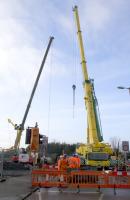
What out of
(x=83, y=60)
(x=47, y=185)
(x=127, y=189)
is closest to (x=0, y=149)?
(x=47, y=185)

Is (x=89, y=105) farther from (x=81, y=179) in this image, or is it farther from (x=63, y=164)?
(x=81, y=179)

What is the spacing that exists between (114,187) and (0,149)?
9647 mm

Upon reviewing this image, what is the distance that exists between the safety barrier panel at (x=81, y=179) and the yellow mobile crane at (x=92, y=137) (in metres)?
19.0

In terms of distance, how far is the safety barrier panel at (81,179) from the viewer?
19266mm

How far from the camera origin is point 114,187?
62.9 ft

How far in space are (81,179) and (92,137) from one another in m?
20.9

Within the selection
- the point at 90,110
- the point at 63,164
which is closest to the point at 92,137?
the point at 90,110

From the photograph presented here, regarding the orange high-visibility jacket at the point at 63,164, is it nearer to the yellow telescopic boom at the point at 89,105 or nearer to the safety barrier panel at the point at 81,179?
the safety barrier panel at the point at 81,179

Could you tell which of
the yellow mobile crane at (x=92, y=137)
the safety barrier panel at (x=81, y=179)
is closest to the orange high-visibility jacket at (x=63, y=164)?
the safety barrier panel at (x=81, y=179)

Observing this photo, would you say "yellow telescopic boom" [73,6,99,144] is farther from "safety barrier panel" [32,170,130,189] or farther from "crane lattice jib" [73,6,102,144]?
"safety barrier panel" [32,170,130,189]

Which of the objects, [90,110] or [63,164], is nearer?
[63,164]

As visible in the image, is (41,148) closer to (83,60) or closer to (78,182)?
(78,182)

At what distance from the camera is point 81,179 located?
19906 mm

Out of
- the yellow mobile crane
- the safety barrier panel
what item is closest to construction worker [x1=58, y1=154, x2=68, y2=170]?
the safety barrier panel
